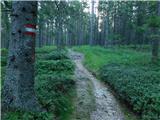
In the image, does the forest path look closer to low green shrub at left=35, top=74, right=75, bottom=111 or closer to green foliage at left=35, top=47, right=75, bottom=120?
green foliage at left=35, top=47, right=75, bottom=120

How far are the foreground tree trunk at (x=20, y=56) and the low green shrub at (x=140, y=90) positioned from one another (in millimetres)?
3449

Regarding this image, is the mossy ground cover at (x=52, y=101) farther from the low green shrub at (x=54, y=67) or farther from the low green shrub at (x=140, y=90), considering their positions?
the low green shrub at (x=140, y=90)

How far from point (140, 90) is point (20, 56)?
4441mm

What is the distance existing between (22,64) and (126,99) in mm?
4283

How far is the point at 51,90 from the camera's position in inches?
261

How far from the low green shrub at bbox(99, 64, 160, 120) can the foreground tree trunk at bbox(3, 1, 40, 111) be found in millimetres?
3449

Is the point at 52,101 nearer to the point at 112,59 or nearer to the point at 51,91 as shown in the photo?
the point at 51,91

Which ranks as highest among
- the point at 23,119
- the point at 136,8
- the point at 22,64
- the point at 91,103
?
the point at 136,8

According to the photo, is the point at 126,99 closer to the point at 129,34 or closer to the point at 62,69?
the point at 62,69

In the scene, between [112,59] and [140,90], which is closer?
[140,90]

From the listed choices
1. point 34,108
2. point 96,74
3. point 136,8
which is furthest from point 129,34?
point 34,108

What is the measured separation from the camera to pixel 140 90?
7641 millimetres

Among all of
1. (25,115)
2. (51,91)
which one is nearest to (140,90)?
(51,91)

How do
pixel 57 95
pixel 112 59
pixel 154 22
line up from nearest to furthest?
pixel 57 95, pixel 154 22, pixel 112 59
